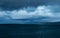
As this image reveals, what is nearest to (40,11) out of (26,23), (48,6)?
(48,6)

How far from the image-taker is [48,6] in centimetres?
184

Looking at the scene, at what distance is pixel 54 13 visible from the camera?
1.84 meters
